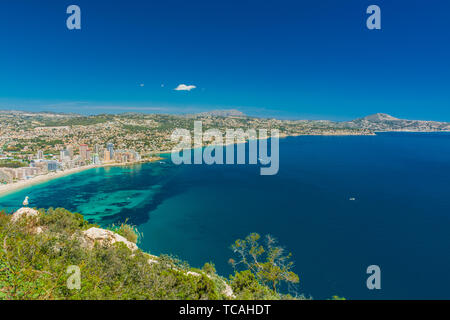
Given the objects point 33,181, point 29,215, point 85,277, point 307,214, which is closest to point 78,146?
point 33,181

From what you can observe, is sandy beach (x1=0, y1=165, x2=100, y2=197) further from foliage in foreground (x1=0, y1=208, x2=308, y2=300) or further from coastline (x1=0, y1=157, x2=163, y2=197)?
foliage in foreground (x1=0, y1=208, x2=308, y2=300)

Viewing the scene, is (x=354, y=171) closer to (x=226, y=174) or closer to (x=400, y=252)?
(x=226, y=174)

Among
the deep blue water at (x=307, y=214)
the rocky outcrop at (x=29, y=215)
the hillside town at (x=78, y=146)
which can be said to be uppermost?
the hillside town at (x=78, y=146)

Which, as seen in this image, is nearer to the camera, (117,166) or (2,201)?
(2,201)

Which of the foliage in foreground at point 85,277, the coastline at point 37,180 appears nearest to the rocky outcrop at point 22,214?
the foliage in foreground at point 85,277

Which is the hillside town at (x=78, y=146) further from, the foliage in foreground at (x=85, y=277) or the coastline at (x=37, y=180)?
the foliage in foreground at (x=85, y=277)

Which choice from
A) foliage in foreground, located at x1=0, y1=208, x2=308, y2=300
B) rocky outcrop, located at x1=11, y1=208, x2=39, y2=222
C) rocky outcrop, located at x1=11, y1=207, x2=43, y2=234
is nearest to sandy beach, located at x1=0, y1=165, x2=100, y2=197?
rocky outcrop, located at x1=11, y1=208, x2=39, y2=222

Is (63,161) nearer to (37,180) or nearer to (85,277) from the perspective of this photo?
(37,180)

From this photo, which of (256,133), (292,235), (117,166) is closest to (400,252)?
(292,235)
